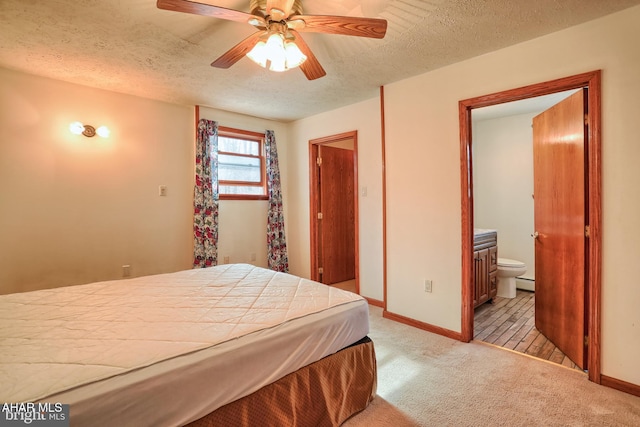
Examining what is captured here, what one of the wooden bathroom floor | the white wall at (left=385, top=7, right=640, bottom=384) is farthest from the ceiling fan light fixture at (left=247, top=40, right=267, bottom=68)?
the wooden bathroom floor

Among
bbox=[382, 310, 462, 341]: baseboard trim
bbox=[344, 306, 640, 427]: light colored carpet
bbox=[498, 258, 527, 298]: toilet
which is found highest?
bbox=[498, 258, 527, 298]: toilet

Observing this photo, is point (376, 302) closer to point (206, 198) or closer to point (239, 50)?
point (206, 198)

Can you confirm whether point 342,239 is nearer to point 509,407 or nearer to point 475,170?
point 475,170

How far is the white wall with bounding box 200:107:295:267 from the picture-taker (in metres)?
3.98

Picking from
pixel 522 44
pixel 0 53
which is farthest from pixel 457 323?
pixel 0 53

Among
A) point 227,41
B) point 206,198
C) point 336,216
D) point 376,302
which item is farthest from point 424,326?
point 227,41

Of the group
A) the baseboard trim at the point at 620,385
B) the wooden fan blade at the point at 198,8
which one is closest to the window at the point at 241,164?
the wooden fan blade at the point at 198,8

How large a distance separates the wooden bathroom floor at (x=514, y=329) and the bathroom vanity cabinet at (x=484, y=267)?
0.15 meters

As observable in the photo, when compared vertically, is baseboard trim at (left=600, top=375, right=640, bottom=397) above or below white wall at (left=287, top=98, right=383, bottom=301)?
below

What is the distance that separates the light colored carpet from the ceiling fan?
2.15m

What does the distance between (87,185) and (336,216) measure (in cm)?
308

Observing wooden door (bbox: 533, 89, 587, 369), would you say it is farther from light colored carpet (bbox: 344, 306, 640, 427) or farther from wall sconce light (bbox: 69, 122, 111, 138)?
wall sconce light (bbox: 69, 122, 111, 138)

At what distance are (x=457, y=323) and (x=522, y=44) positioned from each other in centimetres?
233

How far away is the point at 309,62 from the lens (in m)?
2.01
